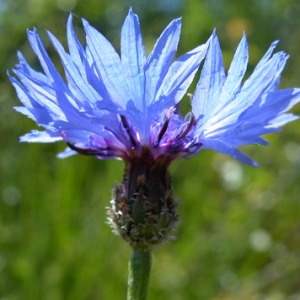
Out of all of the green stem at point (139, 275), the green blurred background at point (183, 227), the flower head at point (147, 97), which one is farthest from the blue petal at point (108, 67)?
the green blurred background at point (183, 227)

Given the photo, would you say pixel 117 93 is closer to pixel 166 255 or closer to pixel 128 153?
pixel 128 153

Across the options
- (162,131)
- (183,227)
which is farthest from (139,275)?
(183,227)

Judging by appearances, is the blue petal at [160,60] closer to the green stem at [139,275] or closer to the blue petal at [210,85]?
the blue petal at [210,85]

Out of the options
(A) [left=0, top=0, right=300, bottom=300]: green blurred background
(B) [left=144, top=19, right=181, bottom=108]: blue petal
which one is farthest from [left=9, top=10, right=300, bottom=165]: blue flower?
(A) [left=0, top=0, right=300, bottom=300]: green blurred background

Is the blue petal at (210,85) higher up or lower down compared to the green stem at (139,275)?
higher up

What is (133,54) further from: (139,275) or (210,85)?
(139,275)

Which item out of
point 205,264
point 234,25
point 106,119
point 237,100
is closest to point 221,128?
point 237,100
